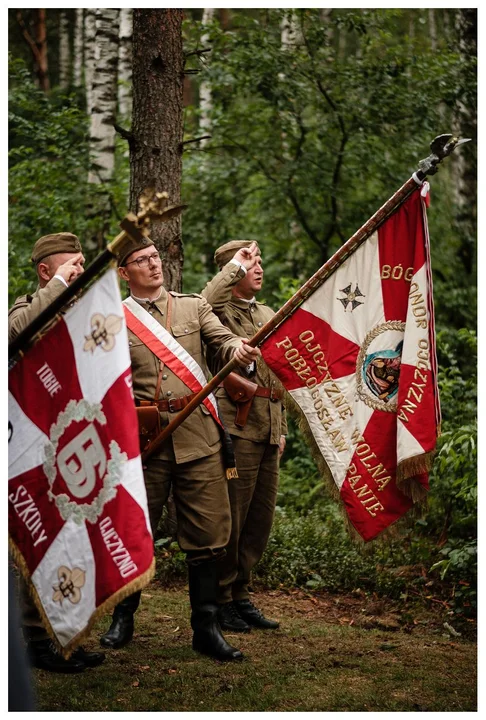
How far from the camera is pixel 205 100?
13609 millimetres

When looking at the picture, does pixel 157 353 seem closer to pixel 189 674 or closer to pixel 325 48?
pixel 189 674

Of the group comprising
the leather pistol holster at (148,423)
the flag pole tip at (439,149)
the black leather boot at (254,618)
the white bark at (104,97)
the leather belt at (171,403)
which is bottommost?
the black leather boot at (254,618)

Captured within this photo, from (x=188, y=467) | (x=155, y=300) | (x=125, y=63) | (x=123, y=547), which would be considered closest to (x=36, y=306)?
(x=155, y=300)

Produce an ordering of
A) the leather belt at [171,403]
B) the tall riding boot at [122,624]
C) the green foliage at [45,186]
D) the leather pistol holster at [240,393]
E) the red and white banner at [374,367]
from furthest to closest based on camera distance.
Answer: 1. the green foliage at [45,186]
2. the leather pistol holster at [240,393]
3. the tall riding boot at [122,624]
4. the leather belt at [171,403]
5. the red and white banner at [374,367]

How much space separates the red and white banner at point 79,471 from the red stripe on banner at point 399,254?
1.72 m

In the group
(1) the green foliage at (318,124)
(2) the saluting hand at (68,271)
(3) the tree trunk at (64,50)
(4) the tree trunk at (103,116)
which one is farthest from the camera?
(3) the tree trunk at (64,50)

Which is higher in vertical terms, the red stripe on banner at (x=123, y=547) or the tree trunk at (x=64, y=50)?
the tree trunk at (x=64, y=50)

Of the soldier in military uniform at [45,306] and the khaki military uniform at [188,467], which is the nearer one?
the soldier in military uniform at [45,306]

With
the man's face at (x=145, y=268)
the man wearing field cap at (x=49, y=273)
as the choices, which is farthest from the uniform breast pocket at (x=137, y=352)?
the man wearing field cap at (x=49, y=273)

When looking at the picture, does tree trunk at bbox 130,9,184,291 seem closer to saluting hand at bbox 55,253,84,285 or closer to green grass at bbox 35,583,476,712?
saluting hand at bbox 55,253,84,285

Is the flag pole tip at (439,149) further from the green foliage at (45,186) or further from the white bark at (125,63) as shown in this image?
the white bark at (125,63)

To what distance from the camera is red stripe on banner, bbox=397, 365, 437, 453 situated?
172 inches

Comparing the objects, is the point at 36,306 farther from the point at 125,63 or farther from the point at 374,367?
the point at 125,63

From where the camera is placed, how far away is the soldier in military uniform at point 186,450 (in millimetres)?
4727
